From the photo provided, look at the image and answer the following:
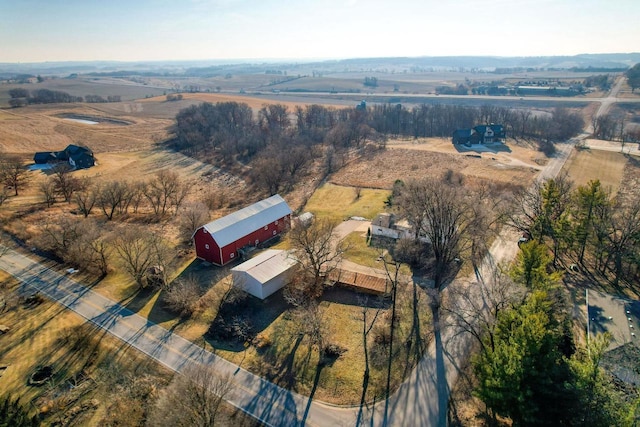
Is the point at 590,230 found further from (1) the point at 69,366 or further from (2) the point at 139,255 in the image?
(1) the point at 69,366

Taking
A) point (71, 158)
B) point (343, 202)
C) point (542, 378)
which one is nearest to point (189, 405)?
point (542, 378)

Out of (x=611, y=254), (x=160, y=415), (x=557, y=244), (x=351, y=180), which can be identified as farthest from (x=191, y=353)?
(x=351, y=180)

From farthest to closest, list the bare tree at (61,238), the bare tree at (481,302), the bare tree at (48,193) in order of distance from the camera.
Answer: the bare tree at (48,193) → the bare tree at (61,238) → the bare tree at (481,302)

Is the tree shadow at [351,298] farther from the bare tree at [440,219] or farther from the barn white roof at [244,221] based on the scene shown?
the barn white roof at [244,221]

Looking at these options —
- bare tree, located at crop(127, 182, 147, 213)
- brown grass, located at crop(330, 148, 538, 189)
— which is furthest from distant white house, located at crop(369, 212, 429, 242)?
bare tree, located at crop(127, 182, 147, 213)

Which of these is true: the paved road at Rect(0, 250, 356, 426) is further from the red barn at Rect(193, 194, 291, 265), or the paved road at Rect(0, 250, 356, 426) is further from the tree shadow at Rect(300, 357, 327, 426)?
the red barn at Rect(193, 194, 291, 265)

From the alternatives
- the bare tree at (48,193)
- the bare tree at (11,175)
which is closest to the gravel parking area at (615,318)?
the bare tree at (48,193)
